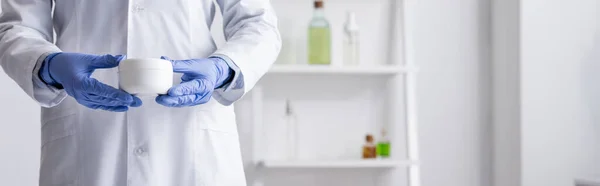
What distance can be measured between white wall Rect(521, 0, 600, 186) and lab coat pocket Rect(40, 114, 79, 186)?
1.44 m

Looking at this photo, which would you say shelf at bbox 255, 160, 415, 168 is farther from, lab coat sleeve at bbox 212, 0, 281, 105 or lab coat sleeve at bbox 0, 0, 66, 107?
lab coat sleeve at bbox 0, 0, 66, 107

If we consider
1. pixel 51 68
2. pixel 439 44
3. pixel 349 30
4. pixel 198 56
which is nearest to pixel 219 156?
pixel 198 56

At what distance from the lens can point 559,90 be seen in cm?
229

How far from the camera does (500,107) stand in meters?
2.40

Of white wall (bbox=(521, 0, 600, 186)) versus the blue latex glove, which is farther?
white wall (bbox=(521, 0, 600, 186))

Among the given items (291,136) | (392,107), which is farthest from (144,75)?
(392,107)

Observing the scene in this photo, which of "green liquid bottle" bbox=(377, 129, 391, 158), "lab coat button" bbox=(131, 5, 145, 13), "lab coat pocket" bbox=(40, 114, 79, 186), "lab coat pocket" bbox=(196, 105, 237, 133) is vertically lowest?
"green liquid bottle" bbox=(377, 129, 391, 158)

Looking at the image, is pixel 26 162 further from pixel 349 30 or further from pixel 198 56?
pixel 198 56

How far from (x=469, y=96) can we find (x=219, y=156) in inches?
52.9

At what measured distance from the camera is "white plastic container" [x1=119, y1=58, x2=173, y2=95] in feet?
3.47

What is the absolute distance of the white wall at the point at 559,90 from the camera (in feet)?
7.48

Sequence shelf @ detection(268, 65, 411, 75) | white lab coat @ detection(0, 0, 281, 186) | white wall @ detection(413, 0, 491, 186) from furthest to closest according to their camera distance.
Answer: white wall @ detection(413, 0, 491, 186) < shelf @ detection(268, 65, 411, 75) < white lab coat @ detection(0, 0, 281, 186)

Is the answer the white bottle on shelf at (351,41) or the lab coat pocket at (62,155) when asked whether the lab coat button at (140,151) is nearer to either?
the lab coat pocket at (62,155)

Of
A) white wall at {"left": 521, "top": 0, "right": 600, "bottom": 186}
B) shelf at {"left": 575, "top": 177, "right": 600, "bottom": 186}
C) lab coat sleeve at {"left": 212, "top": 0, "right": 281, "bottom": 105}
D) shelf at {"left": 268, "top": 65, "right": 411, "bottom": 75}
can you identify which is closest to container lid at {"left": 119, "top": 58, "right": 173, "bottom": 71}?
lab coat sleeve at {"left": 212, "top": 0, "right": 281, "bottom": 105}
